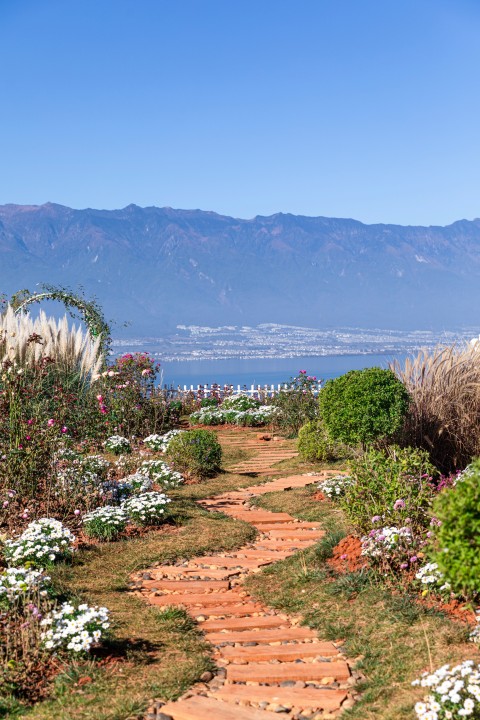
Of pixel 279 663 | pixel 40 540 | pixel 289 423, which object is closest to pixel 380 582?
pixel 279 663

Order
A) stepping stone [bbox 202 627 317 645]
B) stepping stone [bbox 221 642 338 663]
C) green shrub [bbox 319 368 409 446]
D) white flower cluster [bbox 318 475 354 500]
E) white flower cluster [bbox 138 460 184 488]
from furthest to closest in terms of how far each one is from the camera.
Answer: white flower cluster [bbox 138 460 184 488], green shrub [bbox 319 368 409 446], white flower cluster [bbox 318 475 354 500], stepping stone [bbox 202 627 317 645], stepping stone [bbox 221 642 338 663]

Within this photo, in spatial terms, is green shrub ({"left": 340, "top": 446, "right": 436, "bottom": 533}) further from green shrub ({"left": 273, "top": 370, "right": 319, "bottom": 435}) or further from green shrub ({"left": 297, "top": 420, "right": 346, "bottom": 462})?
green shrub ({"left": 273, "top": 370, "right": 319, "bottom": 435})

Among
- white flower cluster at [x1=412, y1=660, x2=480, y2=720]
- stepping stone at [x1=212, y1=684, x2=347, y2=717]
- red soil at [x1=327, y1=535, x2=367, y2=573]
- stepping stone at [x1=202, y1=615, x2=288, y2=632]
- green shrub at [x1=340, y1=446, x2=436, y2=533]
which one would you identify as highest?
green shrub at [x1=340, y1=446, x2=436, y2=533]

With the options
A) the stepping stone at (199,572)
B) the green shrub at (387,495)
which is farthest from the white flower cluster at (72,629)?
the green shrub at (387,495)

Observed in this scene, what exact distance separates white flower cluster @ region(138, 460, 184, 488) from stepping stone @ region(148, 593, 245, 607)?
12.1 ft

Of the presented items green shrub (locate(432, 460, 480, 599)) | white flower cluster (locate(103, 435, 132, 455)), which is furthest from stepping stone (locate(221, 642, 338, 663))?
white flower cluster (locate(103, 435, 132, 455))

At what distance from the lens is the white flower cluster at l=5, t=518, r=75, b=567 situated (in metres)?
5.62

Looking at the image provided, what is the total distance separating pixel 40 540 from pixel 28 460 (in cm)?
172

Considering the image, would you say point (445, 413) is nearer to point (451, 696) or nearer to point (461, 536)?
point (461, 536)

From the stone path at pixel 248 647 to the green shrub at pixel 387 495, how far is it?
2.68ft

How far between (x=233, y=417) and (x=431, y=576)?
452 inches

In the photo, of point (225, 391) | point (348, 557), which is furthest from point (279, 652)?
point (225, 391)

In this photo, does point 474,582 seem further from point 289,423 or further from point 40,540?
point 289,423

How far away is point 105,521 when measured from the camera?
6719mm
